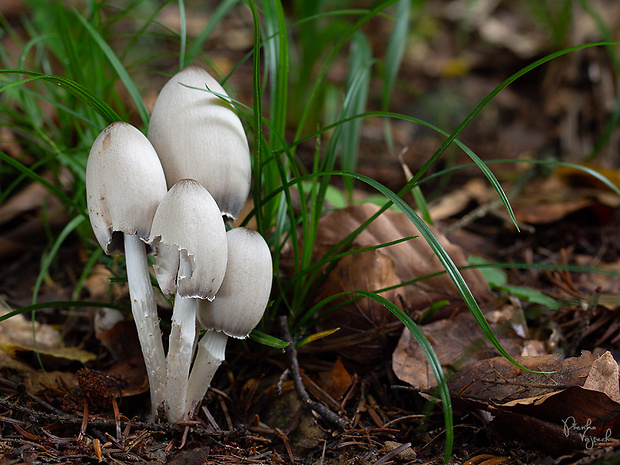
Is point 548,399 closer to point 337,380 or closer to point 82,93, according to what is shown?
point 337,380

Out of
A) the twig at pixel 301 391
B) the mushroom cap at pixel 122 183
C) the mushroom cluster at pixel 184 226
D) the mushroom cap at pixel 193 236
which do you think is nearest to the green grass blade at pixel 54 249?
the mushroom cluster at pixel 184 226

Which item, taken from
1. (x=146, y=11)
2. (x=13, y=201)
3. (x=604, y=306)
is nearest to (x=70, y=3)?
(x=146, y=11)

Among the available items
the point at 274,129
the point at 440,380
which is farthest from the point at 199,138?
the point at 440,380

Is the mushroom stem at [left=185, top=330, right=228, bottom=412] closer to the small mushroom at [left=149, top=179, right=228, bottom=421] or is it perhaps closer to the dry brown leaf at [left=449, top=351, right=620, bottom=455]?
the small mushroom at [left=149, top=179, right=228, bottom=421]

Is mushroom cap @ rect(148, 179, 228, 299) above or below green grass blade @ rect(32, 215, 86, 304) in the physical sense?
above

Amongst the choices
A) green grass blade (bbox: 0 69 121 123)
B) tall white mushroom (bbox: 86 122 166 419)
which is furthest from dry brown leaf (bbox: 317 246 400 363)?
green grass blade (bbox: 0 69 121 123)

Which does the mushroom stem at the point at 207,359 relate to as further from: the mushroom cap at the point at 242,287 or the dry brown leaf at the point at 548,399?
the dry brown leaf at the point at 548,399
